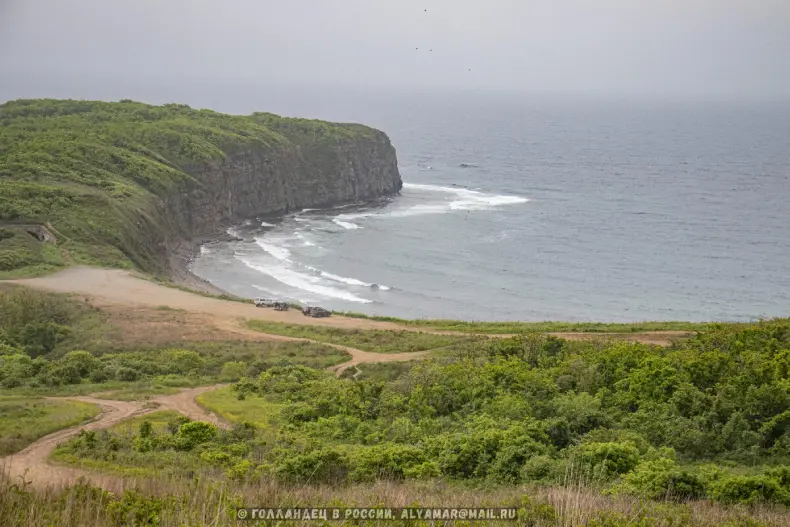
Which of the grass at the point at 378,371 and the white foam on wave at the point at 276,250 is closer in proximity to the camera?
the grass at the point at 378,371

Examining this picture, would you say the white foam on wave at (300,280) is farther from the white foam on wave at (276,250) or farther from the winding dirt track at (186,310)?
the winding dirt track at (186,310)

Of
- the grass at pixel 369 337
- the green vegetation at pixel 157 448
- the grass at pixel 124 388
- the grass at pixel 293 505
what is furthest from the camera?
the grass at pixel 369 337

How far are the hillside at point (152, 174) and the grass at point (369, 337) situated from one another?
63.5 ft

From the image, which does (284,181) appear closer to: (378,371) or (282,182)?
(282,182)

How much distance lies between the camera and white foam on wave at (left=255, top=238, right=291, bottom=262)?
86412 millimetres

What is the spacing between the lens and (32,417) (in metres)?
27.1

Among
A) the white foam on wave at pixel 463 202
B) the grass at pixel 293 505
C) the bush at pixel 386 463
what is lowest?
the bush at pixel 386 463

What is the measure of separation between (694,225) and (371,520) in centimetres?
10235

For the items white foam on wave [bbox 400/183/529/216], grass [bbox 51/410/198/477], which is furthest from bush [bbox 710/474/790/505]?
white foam on wave [bbox 400/183/529/216]

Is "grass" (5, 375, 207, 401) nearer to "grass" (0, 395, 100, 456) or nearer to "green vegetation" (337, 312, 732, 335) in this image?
"grass" (0, 395, 100, 456)

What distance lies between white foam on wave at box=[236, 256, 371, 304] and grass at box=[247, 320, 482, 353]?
73.6 feet

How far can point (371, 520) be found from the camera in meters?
13.1

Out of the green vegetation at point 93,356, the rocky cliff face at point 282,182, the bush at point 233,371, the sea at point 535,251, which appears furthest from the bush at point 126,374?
the rocky cliff face at point 282,182

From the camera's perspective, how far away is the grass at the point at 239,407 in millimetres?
28422
